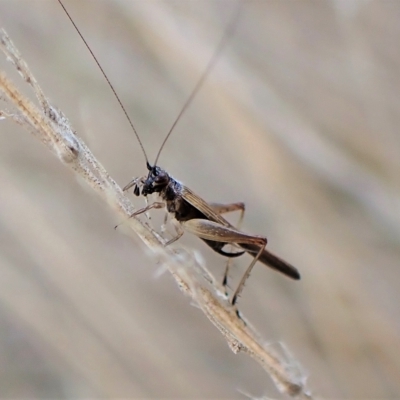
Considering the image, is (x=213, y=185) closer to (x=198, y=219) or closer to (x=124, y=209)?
(x=198, y=219)

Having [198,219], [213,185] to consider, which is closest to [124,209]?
[198,219]

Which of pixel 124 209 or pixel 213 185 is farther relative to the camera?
pixel 213 185

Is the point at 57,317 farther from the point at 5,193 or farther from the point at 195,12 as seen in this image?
the point at 195,12

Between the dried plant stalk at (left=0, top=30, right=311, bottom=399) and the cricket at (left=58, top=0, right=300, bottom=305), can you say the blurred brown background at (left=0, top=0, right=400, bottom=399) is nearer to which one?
the cricket at (left=58, top=0, right=300, bottom=305)

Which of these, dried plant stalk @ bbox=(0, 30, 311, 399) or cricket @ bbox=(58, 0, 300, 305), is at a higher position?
cricket @ bbox=(58, 0, 300, 305)

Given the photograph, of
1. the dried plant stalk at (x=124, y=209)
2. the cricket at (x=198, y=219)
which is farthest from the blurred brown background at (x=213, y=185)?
the dried plant stalk at (x=124, y=209)

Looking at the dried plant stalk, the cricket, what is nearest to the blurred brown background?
the cricket

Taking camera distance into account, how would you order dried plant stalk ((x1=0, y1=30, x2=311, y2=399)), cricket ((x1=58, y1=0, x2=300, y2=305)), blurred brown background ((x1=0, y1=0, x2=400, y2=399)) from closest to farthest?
dried plant stalk ((x1=0, y1=30, x2=311, y2=399)) < cricket ((x1=58, y1=0, x2=300, y2=305)) < blurred brown background ((x1=0, y1=0, x2=400, y2=399))
